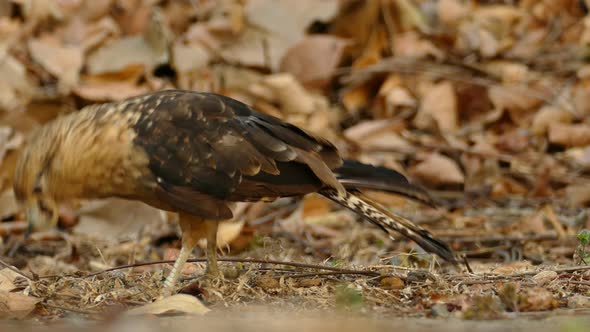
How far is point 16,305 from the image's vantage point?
13.5ft

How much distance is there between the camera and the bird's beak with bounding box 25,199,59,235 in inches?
191

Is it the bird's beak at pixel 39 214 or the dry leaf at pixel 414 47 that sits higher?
the dry leaf at pixel 414 47

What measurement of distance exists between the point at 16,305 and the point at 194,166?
0.96 m

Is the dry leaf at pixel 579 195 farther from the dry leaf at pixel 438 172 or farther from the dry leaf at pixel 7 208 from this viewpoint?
the dry leaf at pixel 7 208

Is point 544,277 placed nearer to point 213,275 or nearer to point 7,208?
point 213,275

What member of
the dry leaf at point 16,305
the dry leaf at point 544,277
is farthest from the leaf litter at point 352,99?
the dry leaf at point 16,305

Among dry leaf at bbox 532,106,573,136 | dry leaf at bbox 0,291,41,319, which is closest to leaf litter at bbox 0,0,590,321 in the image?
dry leaf at bbox 532,106,573,136

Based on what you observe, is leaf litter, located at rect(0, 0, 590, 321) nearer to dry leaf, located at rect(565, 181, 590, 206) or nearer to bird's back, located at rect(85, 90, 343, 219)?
dry leaf, located at rect(565, 181, 590, 206)

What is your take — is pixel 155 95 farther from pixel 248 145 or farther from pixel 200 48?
pixel 200 48

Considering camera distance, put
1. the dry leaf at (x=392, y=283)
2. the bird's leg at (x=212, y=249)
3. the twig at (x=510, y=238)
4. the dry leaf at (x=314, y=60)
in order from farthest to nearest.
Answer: the dry leaf at (x=314, y=60), the twig at (x=510, y=238), the bird's leg at (x=212, y=249), the dry leaf at (x=392, y=283)

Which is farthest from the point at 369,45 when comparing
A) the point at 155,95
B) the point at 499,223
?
→ the point at 155,95

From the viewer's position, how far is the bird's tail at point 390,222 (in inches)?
183

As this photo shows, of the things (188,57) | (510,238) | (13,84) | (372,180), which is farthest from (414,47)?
(372,180)

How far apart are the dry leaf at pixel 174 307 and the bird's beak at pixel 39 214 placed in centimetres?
111
